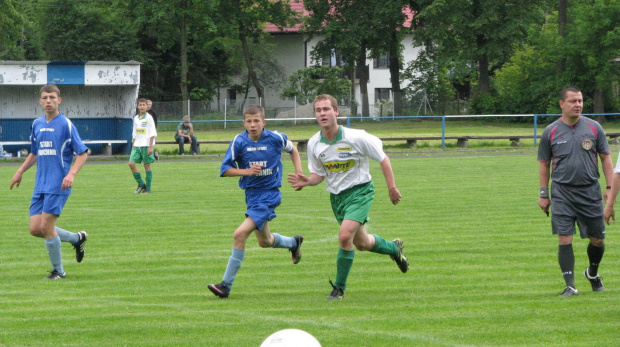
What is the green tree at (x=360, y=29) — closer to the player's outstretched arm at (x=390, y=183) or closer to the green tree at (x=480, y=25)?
the green tree at (x=480, y=25)

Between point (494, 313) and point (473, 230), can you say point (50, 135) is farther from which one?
point (473, 230)

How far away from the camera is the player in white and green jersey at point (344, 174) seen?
786 centimetres

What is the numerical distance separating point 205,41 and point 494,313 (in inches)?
2194

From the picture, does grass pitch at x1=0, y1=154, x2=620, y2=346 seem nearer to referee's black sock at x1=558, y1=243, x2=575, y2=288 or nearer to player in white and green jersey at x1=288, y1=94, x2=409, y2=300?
referee's black sock at x1=558, y1=243, x2=575, y2=288

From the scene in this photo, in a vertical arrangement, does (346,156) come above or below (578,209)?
above

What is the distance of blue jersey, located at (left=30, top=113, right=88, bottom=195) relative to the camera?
8977 mm

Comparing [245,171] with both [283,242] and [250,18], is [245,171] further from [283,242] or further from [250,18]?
[250,18]

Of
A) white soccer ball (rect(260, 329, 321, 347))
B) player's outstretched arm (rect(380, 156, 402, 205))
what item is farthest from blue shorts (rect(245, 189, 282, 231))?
white soccer ball (rect(260, 329, 321, 347))

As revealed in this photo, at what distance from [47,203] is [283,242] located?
2373 millimetres

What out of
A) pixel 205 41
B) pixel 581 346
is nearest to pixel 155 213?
pixel 581 346

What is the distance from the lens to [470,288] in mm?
8289

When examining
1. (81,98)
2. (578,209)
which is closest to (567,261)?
(578,209)

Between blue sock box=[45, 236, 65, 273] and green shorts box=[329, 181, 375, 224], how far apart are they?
2.94 m

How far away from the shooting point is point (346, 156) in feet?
26.3
